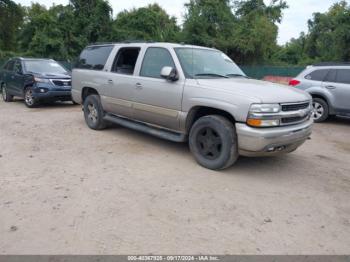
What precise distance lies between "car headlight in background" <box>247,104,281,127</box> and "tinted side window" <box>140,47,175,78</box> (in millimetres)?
1754

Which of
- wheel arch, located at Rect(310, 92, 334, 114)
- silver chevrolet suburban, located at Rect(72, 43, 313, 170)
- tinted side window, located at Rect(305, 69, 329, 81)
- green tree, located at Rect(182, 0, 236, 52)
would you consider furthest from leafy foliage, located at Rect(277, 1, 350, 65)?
silver chevrolet suburban, located at Rect(72, 43, 313, 170)

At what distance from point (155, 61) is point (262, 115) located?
2.40 m

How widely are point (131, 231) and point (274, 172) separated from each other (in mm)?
2727

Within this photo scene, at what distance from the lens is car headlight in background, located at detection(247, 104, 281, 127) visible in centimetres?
443

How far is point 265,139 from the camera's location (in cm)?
446

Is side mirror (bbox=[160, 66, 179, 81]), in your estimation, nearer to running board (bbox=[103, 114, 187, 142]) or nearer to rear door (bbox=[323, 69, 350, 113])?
running board (bbox=[103, 114, 187, 142])

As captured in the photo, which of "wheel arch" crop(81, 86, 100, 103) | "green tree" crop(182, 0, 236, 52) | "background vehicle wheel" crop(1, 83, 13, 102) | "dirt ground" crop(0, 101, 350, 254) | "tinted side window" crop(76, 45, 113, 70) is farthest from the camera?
"green tree" crop(182, 0, 236, 52)

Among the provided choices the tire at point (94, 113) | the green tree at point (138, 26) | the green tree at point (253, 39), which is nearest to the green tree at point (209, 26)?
the green tree at point (253, 39)

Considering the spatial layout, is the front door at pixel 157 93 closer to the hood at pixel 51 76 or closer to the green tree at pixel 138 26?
the hood at pixel 51 76

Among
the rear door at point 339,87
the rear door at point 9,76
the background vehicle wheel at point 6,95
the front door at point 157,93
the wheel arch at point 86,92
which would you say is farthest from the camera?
the background vehicle wheel at point 6,95

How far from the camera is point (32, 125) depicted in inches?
322

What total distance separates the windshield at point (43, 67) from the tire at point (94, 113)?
476 centimetres

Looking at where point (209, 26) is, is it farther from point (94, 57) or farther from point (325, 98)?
point (94, 57)

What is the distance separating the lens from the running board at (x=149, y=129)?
5.54 metres
